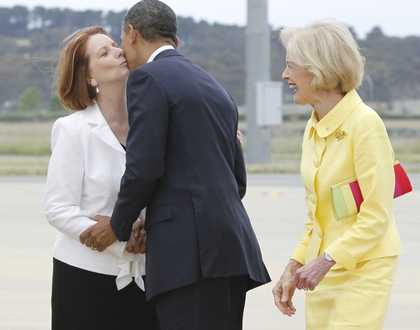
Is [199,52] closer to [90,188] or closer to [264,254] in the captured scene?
[264,254]

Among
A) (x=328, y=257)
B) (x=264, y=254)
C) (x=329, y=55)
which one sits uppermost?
(x=329, y=55)

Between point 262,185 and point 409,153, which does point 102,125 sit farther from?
point 409,153

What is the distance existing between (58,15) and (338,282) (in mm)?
104198

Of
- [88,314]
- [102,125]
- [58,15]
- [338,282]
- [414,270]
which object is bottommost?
[58,15]

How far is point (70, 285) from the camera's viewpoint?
509 cm

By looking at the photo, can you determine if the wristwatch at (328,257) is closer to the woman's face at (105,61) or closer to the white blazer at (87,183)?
the white blazer at (87,183)

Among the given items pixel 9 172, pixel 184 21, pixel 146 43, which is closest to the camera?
pixel 146 43

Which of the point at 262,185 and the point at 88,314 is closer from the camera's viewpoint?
the point at 88,314

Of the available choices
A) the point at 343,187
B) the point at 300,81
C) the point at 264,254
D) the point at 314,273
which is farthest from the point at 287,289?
the point at 264,254

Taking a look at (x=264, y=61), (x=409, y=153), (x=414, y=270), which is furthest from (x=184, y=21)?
(x=414, y=270)

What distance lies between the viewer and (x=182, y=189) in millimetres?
4625

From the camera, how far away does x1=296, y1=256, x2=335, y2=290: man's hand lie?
14.2 ft

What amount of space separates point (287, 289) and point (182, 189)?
55 centimetres

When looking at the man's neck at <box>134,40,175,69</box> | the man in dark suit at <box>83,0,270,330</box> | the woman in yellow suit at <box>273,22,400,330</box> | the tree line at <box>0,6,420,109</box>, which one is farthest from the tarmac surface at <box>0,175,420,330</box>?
the tree line at <box>0,6,420,109</box>
